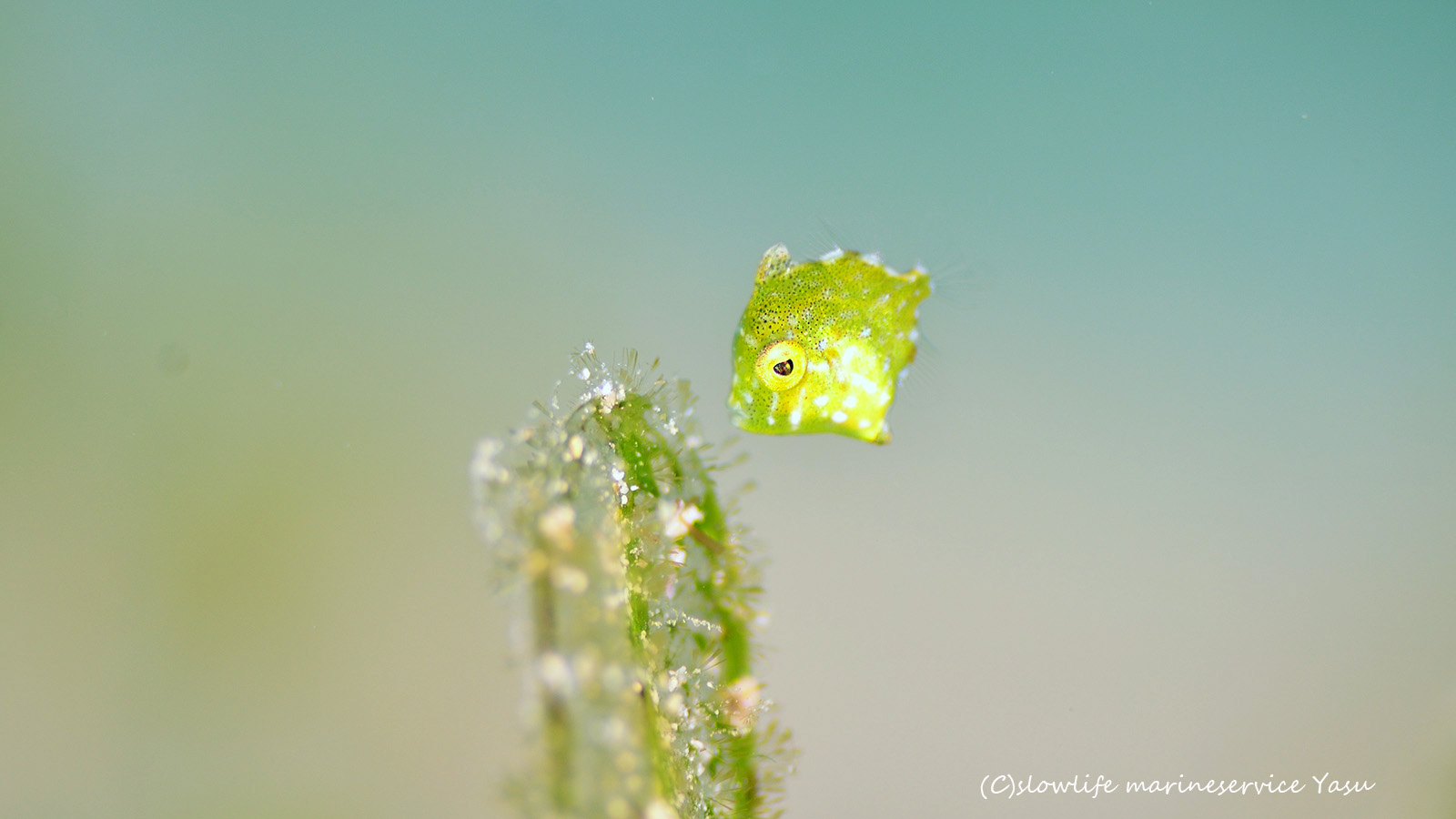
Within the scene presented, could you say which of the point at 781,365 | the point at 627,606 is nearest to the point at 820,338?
the point at 781,365

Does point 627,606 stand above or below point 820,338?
below

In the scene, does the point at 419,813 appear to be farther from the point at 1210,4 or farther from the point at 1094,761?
the point at 1210,4

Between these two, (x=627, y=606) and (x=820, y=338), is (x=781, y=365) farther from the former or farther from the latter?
(x=627, y=606)

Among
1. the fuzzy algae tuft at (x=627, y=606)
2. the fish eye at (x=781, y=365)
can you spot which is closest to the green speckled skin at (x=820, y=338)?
the fish eye at (x=781, y=365)

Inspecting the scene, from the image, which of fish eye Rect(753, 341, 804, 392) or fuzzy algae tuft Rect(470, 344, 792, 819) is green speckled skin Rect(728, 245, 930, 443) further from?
fuzzy algae tuft Rect(470, 344, 792, 819)

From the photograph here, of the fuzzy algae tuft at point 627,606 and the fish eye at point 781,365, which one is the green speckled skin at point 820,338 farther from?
the fuzzy algae tuft at point 627,606

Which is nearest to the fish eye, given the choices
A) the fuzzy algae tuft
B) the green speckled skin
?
the green speckled skin
